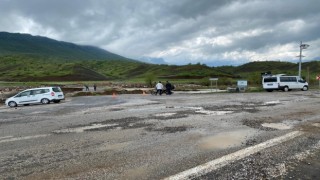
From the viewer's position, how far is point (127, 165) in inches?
311

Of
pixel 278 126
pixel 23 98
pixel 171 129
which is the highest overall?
pixel 23 98

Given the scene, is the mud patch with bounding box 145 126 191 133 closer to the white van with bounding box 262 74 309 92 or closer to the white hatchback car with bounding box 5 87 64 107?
the white hatchback car with bounding box 5 87 64 107

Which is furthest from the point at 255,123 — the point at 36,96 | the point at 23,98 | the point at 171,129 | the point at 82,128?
the point at 23,98

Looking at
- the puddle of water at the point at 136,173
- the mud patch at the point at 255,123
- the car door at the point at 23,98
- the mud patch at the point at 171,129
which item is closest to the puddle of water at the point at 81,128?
the mud patch at the point at 171,129

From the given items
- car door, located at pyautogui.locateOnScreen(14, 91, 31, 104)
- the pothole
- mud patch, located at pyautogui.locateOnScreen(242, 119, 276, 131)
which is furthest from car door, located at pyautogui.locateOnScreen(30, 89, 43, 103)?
mud patch, located at pyautogui.locateOnScreen(242, 119, 276, 131)

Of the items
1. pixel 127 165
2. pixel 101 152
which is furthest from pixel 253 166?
pixel 101 152

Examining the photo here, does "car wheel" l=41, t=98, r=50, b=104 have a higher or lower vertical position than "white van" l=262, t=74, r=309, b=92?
lower

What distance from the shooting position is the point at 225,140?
10.9 metres

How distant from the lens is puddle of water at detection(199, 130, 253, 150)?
10000mm

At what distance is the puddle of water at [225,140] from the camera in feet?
32.8

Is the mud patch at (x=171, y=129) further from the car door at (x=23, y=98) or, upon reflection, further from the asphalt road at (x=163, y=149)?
the car door at (x=23, y=98)

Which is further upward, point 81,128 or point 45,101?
point 45,101

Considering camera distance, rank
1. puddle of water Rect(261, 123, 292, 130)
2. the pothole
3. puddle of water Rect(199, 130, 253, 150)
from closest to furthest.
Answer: puddle of water Rect(199, 130, 253, 150)
the pothole
puddle of water Rect(261, 123, 292, 130)

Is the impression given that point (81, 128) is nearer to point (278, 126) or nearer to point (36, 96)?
point (278, 126)
